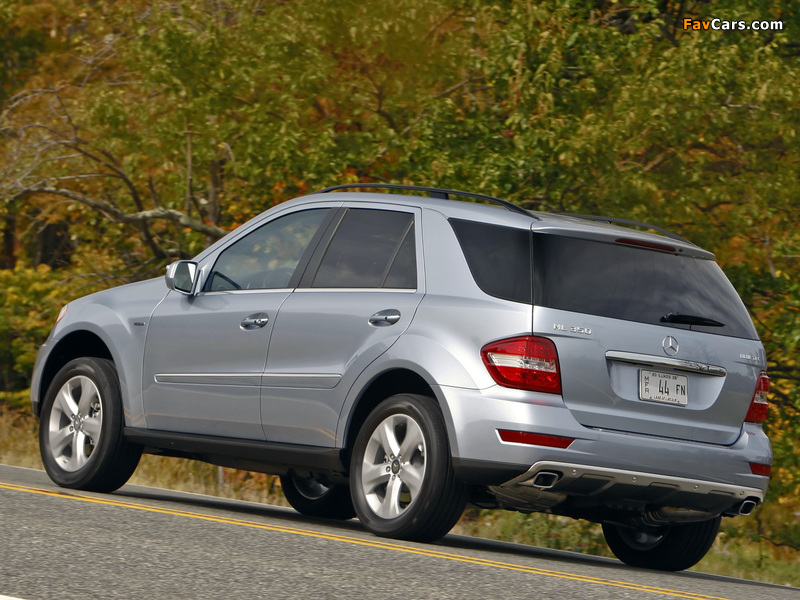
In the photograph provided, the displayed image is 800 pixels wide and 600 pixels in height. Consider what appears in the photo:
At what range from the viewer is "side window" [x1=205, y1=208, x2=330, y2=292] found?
796cm

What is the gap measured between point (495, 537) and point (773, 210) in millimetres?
5710

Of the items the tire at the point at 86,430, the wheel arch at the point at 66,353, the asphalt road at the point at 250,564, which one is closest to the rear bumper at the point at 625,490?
the asphalt road at the point at 250,564

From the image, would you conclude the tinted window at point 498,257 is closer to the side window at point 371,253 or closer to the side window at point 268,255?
the side window at point 371,253

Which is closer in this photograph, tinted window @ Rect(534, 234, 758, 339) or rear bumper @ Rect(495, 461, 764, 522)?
rear bumper @ Rect(495, 461, 764, 522)

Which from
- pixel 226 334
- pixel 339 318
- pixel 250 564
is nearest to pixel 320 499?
pixel 226 334

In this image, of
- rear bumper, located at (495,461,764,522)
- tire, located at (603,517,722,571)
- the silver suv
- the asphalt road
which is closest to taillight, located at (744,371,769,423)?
the silver suv

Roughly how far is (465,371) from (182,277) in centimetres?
233

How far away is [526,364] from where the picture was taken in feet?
21.4

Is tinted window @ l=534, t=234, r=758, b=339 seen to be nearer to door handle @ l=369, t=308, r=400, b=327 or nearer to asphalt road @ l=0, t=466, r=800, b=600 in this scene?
door handle @ l=369, t=308, r=400, b=327

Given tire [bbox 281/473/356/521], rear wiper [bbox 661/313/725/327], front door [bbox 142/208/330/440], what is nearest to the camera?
rear wiper [bbox 661/313/725/327]

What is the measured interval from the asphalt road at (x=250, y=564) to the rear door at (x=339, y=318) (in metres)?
0.62

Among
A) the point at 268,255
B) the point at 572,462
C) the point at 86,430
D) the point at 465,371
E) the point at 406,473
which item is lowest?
the point at 86,430

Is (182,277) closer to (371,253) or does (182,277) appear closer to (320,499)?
(371,253)

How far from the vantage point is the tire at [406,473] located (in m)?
6.70
